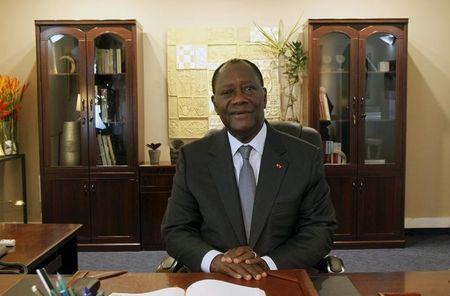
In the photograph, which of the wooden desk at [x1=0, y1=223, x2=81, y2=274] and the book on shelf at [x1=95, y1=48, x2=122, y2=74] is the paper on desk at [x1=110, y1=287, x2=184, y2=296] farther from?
the book on shelf at [x1=95, y1=48, x2=122, y2=74]

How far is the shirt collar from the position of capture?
1.83 m

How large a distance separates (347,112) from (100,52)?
7.27 feet

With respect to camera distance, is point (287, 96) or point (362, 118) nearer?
point (362, 118)

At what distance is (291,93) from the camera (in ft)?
14.8

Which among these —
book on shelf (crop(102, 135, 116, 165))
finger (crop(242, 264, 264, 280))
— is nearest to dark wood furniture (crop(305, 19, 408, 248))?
book on shelf (crop(102, 135, 116, 165))

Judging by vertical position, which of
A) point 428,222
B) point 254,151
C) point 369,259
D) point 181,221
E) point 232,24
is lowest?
point 369,259

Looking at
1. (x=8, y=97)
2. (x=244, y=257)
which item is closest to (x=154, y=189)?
(x=8, y=97)

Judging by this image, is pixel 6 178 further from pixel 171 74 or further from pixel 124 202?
pixel 171 74

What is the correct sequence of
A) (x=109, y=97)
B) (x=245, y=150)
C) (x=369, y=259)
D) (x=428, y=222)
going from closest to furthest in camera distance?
1. (x=245, y=150)
2. (x=369, y=259)
3. (x=109, y=97)
4. (x=428, y=222)

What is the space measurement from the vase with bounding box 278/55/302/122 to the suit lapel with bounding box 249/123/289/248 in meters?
2.77

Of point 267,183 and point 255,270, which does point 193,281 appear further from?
point 267,183

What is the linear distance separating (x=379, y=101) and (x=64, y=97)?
2764 mm

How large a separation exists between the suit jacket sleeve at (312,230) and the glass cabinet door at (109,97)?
108 inches

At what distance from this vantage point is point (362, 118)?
426cm
